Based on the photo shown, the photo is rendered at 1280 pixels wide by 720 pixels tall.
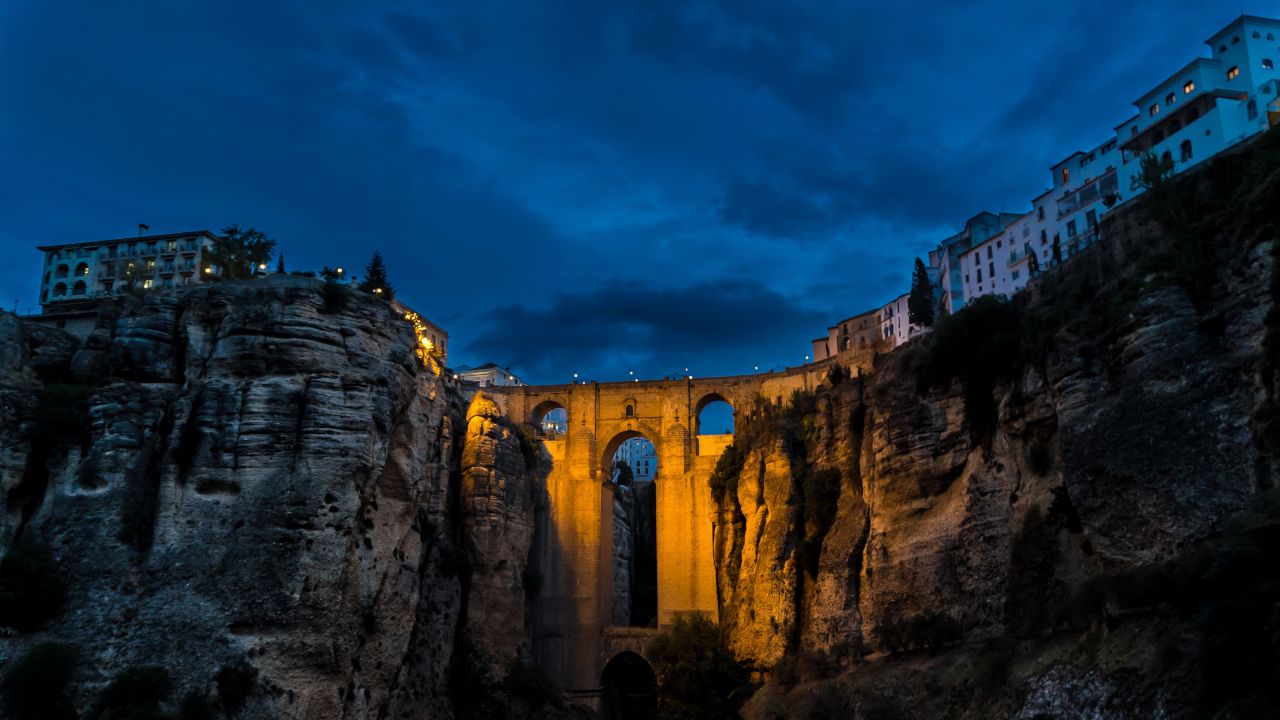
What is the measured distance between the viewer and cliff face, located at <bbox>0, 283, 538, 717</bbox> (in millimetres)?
39031

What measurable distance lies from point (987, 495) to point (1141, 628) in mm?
13655

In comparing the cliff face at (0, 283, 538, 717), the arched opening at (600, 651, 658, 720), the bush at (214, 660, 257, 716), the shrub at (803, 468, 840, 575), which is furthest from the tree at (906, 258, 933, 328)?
the bush at (214, 660, 257, 716)

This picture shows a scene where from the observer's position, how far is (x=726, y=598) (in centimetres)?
6116

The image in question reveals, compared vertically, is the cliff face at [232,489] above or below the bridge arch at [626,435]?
below

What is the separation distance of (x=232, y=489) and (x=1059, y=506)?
29717 millimetres

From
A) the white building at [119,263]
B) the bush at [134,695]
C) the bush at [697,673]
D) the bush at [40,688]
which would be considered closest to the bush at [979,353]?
the bush at [697,673]

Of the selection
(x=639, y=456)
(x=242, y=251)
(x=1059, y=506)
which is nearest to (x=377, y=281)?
(x=242, y=251)

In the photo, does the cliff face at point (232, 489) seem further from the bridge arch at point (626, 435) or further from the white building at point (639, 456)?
the white building at point (639, 456)

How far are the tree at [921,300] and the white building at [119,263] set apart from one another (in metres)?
47.1

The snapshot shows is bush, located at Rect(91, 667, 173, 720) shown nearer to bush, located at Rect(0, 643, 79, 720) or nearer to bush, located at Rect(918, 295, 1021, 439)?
bush, located at Rect(0, 643, 79, 720)

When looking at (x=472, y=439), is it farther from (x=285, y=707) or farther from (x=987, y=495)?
(x=987, y=495)

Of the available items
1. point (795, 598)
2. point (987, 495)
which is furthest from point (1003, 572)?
point (795, 598)

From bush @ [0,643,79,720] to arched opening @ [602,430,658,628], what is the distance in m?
33.5

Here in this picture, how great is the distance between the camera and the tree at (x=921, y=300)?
6488 centimetres
